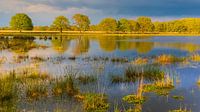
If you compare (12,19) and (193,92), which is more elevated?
(12,19)

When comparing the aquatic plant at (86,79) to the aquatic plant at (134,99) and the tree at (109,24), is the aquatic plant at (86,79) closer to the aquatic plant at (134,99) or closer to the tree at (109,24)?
the aquatic plant at (134,99)

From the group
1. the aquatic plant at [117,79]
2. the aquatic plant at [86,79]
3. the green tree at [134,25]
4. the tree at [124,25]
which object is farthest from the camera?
the green tree at [134,25]

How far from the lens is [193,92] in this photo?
66.8 ft

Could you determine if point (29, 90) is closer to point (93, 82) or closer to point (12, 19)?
point (93, 82)

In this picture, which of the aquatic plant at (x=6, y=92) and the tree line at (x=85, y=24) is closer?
the aquatic plant at (x=6, y=92)

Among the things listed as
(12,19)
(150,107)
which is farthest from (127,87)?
(12,19)

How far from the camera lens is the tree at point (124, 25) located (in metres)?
184

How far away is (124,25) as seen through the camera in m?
186

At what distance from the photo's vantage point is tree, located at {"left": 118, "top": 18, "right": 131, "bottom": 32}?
18430cm

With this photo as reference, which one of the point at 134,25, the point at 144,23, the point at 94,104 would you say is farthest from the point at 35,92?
the point at 144,23

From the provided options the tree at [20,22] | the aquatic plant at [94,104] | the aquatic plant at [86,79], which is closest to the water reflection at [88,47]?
the aquatic plant at [86,79]

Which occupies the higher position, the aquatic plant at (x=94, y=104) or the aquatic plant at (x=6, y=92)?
the aquatic plant at (x=6, y=92)

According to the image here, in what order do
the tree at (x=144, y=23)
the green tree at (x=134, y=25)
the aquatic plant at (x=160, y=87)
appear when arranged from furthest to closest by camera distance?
the tree at (x=144, y=23)
the green tree at (x=134, y=25)
the aquatic plant at (x=160, y=87)

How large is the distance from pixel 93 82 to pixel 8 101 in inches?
297
